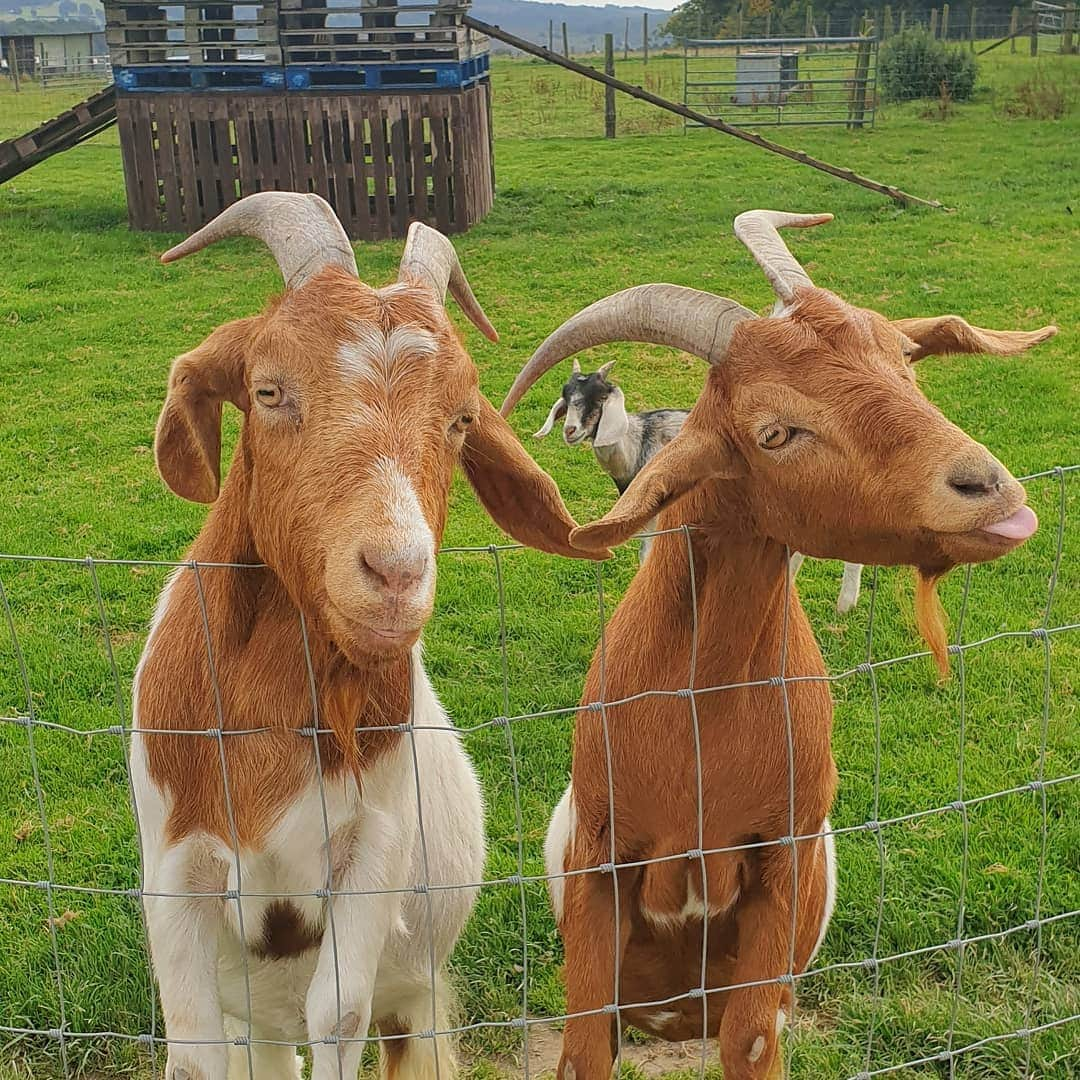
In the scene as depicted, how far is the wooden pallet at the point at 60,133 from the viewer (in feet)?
43.2

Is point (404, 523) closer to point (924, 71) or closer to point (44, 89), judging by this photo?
point (924, 71)

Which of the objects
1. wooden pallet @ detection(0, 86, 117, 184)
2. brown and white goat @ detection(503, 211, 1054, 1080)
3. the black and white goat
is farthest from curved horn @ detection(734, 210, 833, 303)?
wooden pallet @ detection(0, 86, 117, 184)

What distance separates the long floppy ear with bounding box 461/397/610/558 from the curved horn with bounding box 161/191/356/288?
410 mm

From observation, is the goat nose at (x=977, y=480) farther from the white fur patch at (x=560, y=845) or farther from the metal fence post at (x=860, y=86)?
the metal fence post at (x=860, y=86)

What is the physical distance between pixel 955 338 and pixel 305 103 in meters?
10.4

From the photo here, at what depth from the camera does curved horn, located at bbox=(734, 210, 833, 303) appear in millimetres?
2527

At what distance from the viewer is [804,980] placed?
3592 millimetres

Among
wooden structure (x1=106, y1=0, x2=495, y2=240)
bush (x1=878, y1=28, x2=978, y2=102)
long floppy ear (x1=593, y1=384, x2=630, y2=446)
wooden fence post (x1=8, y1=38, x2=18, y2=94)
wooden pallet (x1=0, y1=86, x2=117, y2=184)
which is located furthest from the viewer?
wooden fence post (x1=8, y1=38, x2=18, y2=94)

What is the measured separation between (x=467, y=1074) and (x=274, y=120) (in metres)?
10.5

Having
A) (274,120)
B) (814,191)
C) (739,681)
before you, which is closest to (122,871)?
(739,681)

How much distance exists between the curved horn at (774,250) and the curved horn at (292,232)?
2.72 feet

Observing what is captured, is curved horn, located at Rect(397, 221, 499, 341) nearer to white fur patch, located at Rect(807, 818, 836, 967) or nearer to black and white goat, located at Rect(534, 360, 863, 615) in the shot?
white fur patch, located at Rect(807, 818, 836, 967)

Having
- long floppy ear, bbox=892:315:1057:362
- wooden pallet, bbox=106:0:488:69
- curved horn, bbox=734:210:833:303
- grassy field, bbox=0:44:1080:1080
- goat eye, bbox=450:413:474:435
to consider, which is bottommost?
grassy field, bbox=0:44:1080:1080

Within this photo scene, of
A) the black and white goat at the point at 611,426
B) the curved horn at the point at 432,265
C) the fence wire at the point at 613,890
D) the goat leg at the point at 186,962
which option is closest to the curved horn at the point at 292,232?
the curved horn at the point at 432,265
